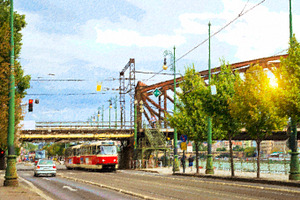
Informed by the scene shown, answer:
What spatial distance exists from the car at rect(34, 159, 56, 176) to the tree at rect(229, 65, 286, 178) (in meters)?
16.8

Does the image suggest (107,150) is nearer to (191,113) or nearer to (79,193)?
(191,113)

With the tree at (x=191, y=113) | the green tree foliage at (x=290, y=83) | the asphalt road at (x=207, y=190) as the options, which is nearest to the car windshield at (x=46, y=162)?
the tree at (x=191, y=113)

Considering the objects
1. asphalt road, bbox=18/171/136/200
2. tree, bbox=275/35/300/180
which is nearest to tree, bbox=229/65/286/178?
tree, bbox=275/35/300/180

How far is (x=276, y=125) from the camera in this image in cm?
2755

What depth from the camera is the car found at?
36094 mm

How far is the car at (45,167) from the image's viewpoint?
3609 cm

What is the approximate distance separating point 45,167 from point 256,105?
1899cm

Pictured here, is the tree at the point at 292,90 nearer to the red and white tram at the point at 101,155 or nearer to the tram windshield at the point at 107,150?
Result: the red and white tram at the point at 101,155

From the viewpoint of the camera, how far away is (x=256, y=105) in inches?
1087

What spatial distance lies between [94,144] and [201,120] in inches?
589

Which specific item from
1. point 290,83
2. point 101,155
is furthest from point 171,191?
point 101,155

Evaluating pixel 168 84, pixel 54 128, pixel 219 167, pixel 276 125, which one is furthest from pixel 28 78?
pixel 168 84

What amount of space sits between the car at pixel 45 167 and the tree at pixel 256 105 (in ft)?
55.0

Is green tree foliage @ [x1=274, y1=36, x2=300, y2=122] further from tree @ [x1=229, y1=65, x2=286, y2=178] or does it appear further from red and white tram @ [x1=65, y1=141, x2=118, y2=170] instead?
red and white tram @ [x1=65, y1=141, x2=118, y2=170]
